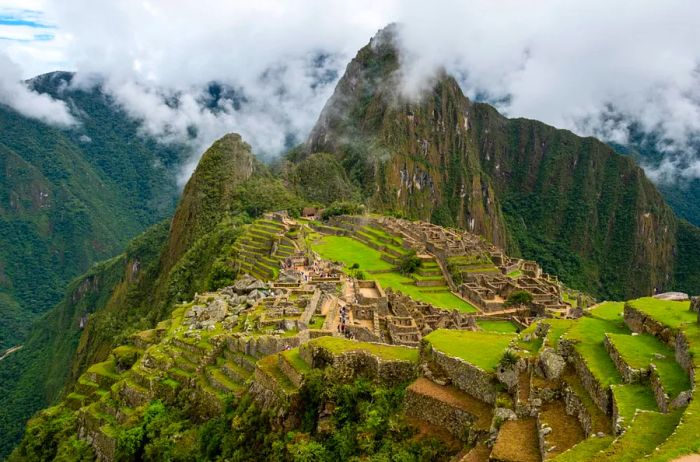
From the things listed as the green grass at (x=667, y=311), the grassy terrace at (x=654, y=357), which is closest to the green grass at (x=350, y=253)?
the green grass at (x=667, y=311)

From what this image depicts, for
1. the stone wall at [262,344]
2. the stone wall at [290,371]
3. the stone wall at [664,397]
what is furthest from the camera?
the stone wall at [262,344]

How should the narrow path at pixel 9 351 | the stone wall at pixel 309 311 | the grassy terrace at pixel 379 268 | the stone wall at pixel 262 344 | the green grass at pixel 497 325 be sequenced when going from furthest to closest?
the narrow path at pixel 9 351, the grassy terrace at pixel 379 268, the green grass at pixel 497 325, the stone wall at pixel 309 311, the stone wall at pixel 262 344

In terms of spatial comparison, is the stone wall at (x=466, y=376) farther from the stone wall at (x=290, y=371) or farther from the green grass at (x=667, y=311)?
the green grass at (x=667, y=311)

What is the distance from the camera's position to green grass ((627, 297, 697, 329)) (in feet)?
44.7

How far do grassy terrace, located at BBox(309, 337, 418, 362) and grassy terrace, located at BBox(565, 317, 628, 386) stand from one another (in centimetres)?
427

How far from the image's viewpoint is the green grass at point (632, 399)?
983 centimetres

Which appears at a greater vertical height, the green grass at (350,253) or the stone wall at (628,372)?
the green grass at (350,253)

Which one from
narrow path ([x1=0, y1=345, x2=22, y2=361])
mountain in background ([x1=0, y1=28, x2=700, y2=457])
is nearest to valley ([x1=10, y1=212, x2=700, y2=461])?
mountain in background ([x1=0, y1=28, x2=700, y2=457])

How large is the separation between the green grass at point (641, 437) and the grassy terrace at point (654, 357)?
2.94 ft

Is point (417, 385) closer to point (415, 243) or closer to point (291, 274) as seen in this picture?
point (291, 274)

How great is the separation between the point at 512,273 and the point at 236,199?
184 ft

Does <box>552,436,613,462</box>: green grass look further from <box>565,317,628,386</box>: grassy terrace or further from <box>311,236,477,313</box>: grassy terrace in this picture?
<box>311,236,477,313</box>: grassy terrace

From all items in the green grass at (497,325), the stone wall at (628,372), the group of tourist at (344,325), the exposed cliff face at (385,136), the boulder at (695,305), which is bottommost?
the stone wall at (628,372)

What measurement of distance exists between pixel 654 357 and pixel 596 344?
1727mm
